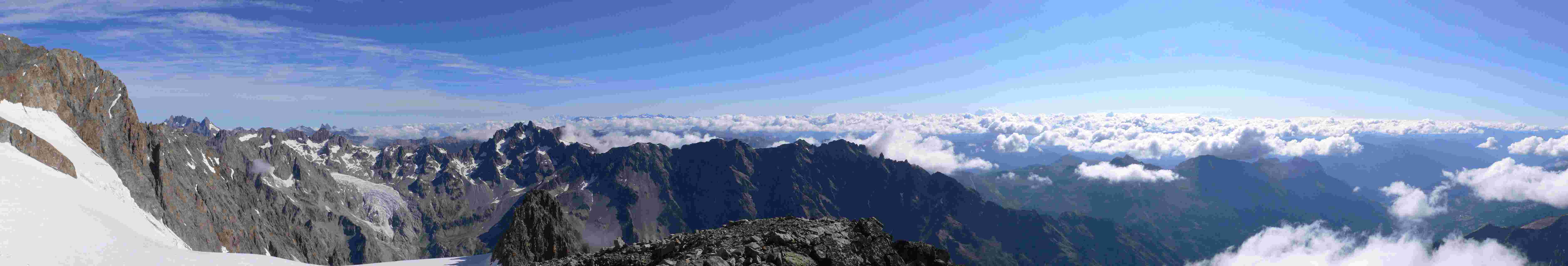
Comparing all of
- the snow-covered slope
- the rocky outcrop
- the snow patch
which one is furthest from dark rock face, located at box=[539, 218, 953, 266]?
the rocky outcrop

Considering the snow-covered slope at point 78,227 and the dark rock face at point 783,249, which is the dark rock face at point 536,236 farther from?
the dark rock face at point 783,249

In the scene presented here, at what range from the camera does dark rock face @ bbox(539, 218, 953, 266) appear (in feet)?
66.4

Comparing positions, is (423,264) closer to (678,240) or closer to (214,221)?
(678,240)

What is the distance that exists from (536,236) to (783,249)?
198ft

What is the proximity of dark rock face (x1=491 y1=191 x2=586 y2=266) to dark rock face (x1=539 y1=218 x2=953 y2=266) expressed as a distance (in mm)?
33565

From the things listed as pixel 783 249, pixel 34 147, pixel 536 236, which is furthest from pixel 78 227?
pixel 783 249

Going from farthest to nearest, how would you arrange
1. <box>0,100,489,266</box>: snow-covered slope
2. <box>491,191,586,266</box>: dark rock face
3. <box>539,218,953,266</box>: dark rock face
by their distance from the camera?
<box>491,191,586,266</box>: dark rock face, <box>0,100,489,266</box>: snow-covered slope, <box>539,218,953,266</box>: dark rock face

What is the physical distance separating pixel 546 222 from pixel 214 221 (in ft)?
461

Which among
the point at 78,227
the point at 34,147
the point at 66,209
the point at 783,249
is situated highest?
the point at 783,249

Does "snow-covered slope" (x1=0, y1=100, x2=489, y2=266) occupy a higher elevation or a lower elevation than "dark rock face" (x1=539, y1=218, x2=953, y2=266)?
lower

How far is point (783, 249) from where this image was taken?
70.2ft

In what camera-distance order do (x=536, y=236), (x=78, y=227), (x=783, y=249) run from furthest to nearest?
(x=536, y=236) < (x=78, y=227) < (x=783, y=249)

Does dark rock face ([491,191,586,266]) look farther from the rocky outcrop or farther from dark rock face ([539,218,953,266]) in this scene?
the rocky outcrop

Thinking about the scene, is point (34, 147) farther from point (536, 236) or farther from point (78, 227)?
point (536, 236)
